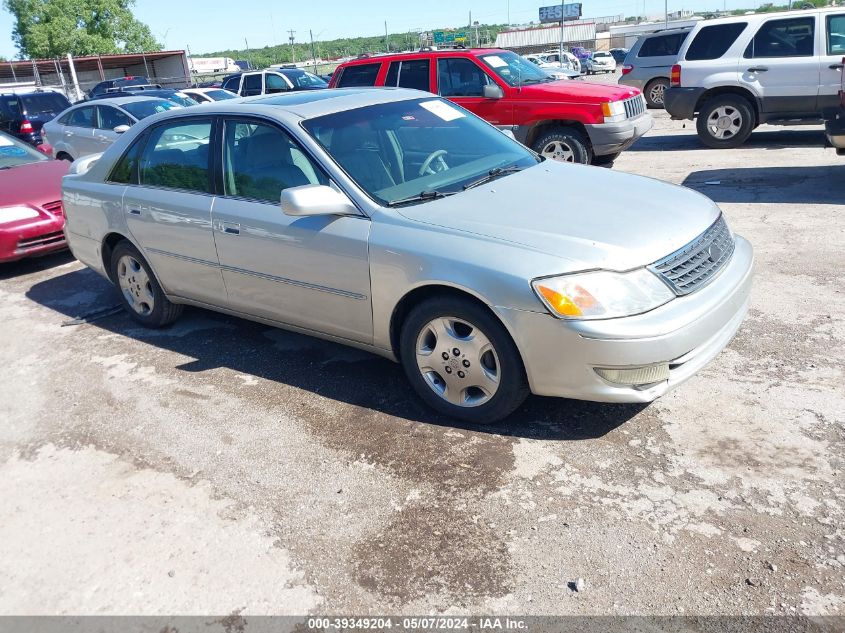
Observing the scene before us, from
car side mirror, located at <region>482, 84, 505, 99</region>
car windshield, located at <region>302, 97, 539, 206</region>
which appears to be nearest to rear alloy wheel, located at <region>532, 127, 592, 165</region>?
car side mirror, located at <region>482, 84, 505, 99</region>

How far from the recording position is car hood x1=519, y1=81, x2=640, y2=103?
920cm

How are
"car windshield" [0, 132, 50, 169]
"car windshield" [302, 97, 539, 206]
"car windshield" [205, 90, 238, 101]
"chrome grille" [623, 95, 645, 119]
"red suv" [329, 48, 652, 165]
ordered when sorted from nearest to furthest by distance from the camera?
1. "car windshield" [302, 97, 539, 206]
2. "car windshield" [0, 132, 50, 169]
3. "red suv" [329, 48, 652, 165]
4. "chrome grille" [623, 95, 645, 119]
5. "car windshield" [205, 90, 238, 101]

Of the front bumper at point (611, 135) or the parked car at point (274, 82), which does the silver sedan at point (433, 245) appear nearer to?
the front bumper at point (611, 135)

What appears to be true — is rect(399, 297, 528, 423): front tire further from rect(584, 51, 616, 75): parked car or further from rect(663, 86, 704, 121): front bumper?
rect(584, 51, 616, 75): parked car

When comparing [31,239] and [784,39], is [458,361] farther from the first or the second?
[784,39]

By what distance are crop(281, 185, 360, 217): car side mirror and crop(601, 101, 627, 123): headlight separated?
6176 mm

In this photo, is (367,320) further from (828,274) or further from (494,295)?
(828,274)

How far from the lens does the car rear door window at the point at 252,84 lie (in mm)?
18703

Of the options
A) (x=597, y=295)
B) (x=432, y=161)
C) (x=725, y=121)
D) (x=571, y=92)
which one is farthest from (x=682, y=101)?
(x=597, y=295)

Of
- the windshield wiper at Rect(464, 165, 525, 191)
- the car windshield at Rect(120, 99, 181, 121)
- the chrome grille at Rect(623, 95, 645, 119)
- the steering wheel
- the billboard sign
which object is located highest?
the billboard sign

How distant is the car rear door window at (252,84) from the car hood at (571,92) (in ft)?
36.7

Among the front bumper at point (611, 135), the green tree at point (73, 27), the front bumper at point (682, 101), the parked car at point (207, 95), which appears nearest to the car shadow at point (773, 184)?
the front bumper at point (611, 135)

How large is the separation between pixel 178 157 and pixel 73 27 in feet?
224

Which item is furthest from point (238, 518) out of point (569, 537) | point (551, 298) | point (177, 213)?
point (177, 213)
